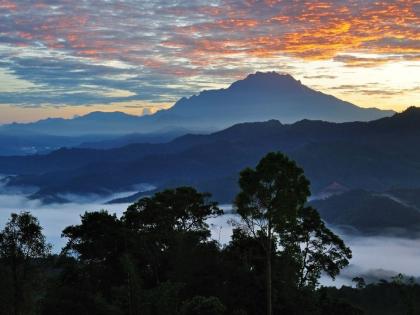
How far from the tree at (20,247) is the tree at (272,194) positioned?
17.4 metres

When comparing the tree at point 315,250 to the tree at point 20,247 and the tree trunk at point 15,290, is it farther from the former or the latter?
the tree trunk at point 15,290

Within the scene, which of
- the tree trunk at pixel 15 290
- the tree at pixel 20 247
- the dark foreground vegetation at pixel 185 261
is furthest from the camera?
the tree at pixel 20 247

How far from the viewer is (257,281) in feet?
155

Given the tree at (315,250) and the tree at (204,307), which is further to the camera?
the tree at (315,250)

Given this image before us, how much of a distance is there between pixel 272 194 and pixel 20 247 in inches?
842

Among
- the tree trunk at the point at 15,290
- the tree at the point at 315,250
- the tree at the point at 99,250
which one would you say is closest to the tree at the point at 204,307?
the tree at the point at 99,250

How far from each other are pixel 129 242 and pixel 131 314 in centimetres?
2415

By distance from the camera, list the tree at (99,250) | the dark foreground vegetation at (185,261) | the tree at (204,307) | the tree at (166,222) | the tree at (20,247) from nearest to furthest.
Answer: the tree at (204,307), the dark foreground vegetation at (185,261), the tree at (20,247), the tree at (99,250), the tree at (166,222)

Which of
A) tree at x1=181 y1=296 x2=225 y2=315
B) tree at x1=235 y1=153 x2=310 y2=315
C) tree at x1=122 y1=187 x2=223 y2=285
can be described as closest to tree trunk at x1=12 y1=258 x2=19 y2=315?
tree at x1=181 y1=296 x2=225 y2=315

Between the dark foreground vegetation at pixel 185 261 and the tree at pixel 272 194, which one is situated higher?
the tree at pixel 272 194

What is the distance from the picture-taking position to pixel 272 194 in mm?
41688

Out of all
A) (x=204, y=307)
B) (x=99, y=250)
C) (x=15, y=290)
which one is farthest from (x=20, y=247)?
(x=204, y=307)

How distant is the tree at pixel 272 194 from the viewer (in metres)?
41.2

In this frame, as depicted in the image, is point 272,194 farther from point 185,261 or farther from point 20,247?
point 20,247
